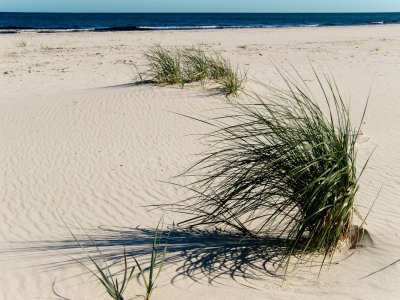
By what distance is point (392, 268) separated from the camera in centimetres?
272

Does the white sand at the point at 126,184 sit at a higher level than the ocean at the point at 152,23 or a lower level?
lower

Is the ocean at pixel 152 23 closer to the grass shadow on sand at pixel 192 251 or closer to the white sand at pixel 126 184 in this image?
the white sand at pixel 126 184

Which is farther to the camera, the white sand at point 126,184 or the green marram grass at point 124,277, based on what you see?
the white sand at point 126,184

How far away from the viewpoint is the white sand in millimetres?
2787

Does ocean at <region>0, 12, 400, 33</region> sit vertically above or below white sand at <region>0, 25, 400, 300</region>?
above

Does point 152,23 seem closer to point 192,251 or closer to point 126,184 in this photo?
point 126,184

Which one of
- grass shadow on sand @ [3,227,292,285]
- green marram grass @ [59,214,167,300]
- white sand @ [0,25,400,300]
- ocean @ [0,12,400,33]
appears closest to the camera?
green marram grass @ [59,214,167,300]

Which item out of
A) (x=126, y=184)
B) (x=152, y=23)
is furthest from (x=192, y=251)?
(x=152, y=23)

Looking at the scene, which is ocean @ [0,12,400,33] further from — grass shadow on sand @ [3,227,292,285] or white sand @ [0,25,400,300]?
grass shadow on sand @ [3,227,292,285]

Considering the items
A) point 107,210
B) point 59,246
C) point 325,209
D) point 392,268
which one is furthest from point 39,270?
point 392,268

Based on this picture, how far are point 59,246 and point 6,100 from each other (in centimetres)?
678

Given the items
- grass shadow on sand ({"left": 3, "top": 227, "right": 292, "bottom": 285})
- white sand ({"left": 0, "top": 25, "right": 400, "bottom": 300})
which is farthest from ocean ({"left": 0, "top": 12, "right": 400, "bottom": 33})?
grass shadow on sand ({"left": 3, "top": 227, "right": 292, "bottom": 285})

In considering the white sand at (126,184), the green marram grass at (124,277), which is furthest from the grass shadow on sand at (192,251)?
the green marram grass at (124,277)

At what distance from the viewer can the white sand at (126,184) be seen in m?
2.79
